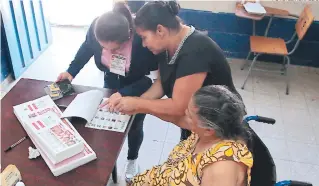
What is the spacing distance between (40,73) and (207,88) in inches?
105

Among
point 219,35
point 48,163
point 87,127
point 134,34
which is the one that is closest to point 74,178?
point 48,163

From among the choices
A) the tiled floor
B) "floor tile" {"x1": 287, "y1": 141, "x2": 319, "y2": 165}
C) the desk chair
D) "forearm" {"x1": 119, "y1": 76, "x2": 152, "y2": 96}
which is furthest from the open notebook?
the desk chair

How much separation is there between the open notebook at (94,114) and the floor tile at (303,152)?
5.30 feet

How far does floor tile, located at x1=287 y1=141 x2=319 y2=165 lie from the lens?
2.69m

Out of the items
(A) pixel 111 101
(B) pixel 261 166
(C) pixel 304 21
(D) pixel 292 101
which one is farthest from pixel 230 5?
(B) pixel 261 166

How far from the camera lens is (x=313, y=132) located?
2992 mm

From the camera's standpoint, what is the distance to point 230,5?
3.77 meters

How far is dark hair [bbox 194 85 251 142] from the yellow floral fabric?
0.05 metres

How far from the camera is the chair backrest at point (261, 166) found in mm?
1338

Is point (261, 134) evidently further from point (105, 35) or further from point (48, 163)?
point (48, 163)

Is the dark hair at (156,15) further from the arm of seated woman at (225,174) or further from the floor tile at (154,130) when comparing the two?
the floor tile at (154,130)

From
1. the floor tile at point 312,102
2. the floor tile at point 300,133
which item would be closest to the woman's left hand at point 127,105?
the floor tile at point 300,133

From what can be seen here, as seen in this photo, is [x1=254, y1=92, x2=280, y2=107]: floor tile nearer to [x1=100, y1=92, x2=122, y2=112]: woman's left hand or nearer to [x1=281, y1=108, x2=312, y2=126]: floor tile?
[x1=281, y1=108, x2=312, y2=126]: floor tile

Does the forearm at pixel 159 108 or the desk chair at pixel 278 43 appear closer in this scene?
the forearm at pixel 159 108
